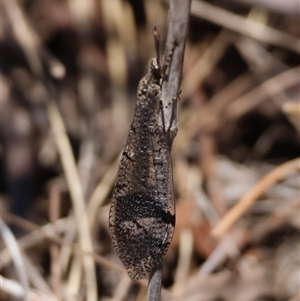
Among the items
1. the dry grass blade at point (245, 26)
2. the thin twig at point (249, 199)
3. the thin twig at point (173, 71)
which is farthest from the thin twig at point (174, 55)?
the dry grass blade at point (245, 26)

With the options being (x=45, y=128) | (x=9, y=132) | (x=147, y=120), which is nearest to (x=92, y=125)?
(x=45, y=128)

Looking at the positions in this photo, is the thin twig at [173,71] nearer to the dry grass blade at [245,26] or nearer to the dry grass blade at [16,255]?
the dry grass blade at [16,255]


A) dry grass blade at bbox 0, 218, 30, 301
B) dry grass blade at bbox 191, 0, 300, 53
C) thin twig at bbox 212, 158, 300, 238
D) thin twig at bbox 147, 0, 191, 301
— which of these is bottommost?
thin twig at bbox 212, 158, 300, 238

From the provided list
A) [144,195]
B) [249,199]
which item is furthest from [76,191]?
[144,195]

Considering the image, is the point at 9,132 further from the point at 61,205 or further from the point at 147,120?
the point at 147,120

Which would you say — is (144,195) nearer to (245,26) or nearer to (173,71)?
(173,71)

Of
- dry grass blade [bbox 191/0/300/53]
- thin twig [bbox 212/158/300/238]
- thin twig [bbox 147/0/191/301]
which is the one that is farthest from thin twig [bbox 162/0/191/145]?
dry grass blade [bbox 191/0/300/53]

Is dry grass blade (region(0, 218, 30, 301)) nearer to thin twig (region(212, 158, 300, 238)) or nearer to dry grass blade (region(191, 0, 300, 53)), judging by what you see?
thin twig (region(212, 158, 300, 238))
